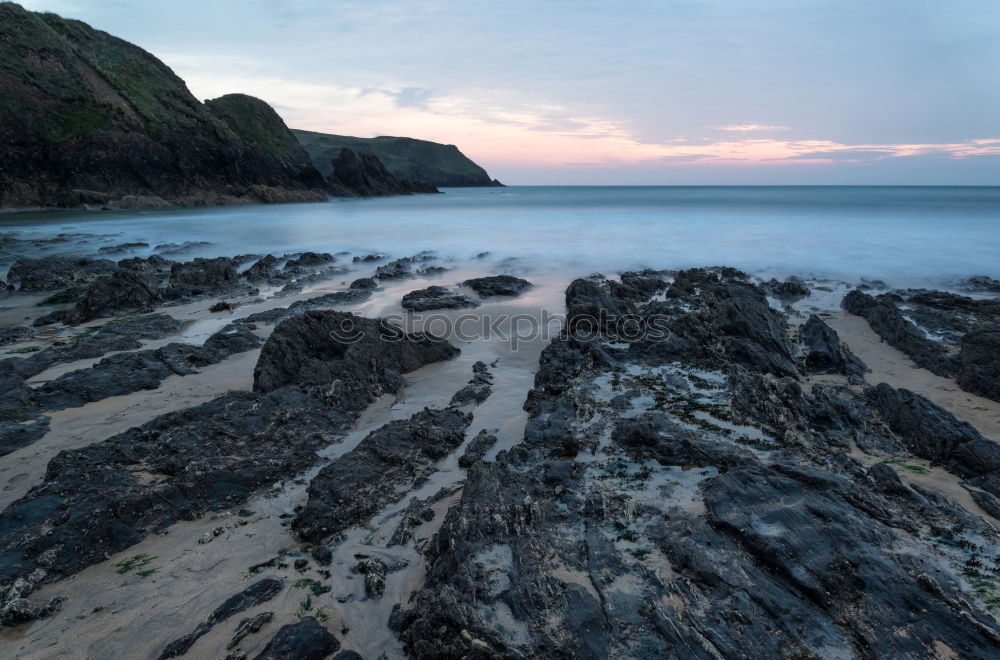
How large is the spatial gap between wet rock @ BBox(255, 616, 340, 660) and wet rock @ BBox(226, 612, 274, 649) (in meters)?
0.15

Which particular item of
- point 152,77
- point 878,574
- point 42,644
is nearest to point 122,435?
point 42,644

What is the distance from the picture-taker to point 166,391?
261 inches

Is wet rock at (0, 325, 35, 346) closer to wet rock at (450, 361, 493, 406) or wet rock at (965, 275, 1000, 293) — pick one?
wet rock at (450, 361, 493, 406)

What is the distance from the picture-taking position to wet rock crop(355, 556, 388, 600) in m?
3.41

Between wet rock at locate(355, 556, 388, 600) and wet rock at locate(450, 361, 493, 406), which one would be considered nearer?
wet rock at locate(355, 556, 388, 600)

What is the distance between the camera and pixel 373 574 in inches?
137

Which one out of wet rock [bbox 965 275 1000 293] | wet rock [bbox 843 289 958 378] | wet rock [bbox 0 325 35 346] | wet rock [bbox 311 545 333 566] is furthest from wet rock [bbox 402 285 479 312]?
wet rock [bbox 965 275 1000 293]

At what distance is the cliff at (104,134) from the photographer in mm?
41750

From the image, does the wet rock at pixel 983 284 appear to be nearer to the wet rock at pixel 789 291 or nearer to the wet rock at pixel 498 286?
the wet rock at pixel 789 291

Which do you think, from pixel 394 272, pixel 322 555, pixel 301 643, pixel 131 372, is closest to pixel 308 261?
pixel 394 272

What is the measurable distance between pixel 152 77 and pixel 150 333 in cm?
6706

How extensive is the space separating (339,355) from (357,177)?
79319mm

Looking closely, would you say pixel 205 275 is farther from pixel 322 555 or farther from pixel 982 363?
pixel 982 363

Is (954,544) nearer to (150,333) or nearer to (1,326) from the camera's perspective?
(150,333)
